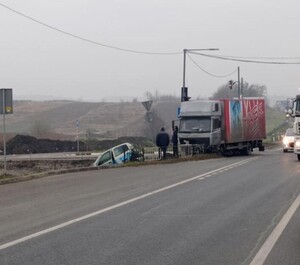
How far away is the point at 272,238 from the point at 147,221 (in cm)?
271

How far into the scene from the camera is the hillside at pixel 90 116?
330 ft

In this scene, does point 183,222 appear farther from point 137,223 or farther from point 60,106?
point 60,106

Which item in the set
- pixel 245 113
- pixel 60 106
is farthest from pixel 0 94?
pixel 60 106

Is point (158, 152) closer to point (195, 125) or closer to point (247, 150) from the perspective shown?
point (195, 125)

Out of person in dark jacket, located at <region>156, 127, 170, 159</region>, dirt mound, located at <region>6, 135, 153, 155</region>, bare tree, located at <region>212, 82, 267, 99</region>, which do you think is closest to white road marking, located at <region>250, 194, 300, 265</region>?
person in dark jacket, located at <region>156, 127, 170, 159</region>

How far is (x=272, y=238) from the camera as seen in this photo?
32.7 feet

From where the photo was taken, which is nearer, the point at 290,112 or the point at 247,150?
the point at 290,112

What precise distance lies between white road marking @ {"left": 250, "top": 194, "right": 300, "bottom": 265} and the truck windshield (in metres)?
24.2

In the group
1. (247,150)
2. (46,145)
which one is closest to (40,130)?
(46,145)

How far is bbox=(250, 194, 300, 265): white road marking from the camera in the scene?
8438 mm

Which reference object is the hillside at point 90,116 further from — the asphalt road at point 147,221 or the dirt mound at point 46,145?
the asphalt road at point 147,221

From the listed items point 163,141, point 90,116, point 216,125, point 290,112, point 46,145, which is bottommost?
point 46,145

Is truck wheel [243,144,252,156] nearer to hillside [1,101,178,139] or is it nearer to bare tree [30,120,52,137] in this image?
bare tree [30,120,52,137]

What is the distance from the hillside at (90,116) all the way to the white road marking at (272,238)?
75.7 m
